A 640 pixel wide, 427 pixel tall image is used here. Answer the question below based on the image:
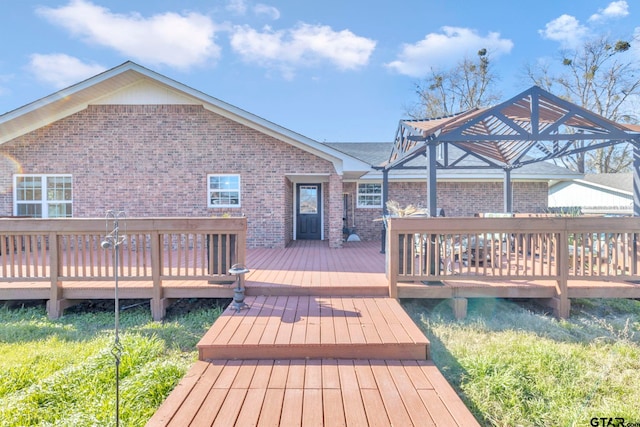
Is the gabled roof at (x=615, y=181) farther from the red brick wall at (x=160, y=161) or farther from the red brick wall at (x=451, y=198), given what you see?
the red brick wall at (x=160, y=161)

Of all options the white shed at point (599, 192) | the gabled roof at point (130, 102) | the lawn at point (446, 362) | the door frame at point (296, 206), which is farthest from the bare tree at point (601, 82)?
the lawn at point (446, 362)

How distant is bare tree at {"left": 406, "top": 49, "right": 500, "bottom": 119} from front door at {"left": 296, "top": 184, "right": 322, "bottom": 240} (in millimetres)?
14747

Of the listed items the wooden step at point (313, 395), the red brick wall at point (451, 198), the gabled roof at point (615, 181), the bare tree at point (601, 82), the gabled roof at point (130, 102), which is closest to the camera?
the wooden step at point (313, 395)

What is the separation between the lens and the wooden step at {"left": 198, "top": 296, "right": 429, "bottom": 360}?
2877mm

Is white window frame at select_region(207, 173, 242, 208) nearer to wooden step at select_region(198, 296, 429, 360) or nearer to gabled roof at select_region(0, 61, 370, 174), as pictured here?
gabled roof at select_region(0, 61, 370, 174)

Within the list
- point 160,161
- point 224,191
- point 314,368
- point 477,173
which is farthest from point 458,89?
point 314,368

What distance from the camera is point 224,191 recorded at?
865 cm

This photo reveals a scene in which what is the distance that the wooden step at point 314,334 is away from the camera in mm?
2877

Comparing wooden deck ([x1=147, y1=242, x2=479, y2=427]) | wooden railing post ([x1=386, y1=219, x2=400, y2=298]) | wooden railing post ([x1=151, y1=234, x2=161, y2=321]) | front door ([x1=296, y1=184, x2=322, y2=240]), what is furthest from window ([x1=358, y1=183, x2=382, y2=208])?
wooden railing post ([x1=151, y1=234, x2=161, y2=321])

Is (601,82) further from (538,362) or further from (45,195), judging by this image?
(45,195)

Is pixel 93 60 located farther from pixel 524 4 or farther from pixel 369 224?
pixel 524 4

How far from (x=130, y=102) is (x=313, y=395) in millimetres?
9112

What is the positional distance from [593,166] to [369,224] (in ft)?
74.7

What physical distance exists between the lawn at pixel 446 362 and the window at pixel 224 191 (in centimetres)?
433
